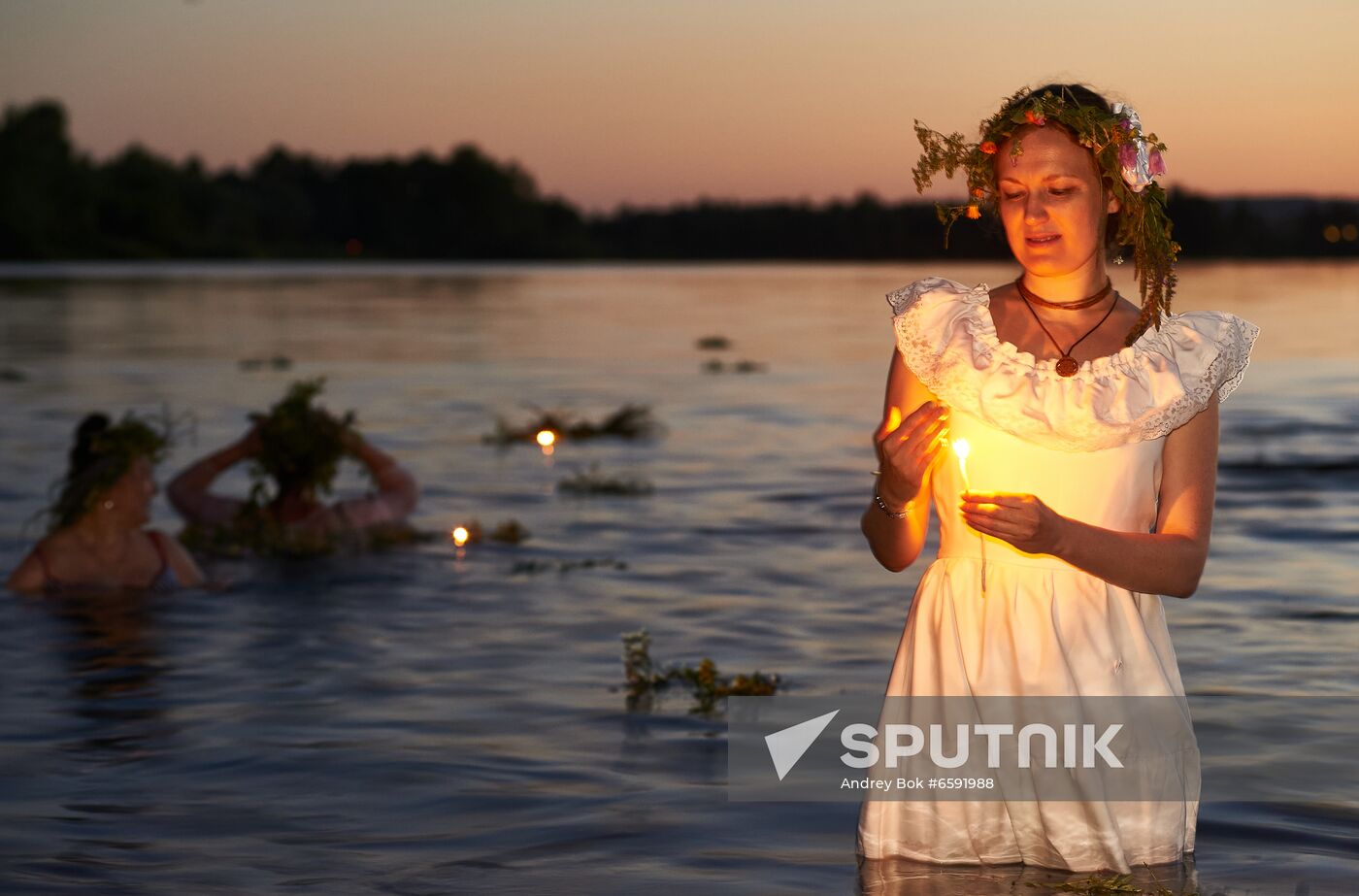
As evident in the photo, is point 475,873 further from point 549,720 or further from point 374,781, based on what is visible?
point 549,720

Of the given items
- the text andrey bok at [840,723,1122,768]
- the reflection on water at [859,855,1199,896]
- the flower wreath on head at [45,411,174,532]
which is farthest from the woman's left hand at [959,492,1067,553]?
the flower wreath on head at [45,411,174,532]

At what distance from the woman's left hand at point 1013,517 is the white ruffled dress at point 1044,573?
0.96 ft

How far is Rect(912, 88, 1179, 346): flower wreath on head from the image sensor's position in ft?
15.1

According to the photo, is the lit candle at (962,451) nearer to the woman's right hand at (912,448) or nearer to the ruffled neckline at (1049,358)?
the woman's right hand at (912,448)

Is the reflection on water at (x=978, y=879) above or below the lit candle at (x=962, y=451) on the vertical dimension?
below

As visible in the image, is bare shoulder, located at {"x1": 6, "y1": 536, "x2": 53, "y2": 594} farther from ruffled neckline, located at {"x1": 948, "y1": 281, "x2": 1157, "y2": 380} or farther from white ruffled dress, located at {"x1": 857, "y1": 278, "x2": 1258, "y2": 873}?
ruffled neckline, located at {"x1": 948, "y1": 281, "x2": 1157, "y2": 380}

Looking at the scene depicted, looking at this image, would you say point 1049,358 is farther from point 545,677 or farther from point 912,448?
point 545,677

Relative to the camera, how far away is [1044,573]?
470cm

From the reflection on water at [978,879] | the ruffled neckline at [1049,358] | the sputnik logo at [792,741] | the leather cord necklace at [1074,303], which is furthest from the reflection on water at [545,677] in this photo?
the leather cord necklace at [1074,303]

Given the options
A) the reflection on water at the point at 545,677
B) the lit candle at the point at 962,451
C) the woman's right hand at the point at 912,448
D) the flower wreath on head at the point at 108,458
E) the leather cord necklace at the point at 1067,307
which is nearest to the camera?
the woman's right hand at the point at 912,448

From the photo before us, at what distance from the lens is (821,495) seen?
17578mm

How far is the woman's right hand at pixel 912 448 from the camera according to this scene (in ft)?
14.5

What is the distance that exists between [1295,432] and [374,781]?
18.4 meters

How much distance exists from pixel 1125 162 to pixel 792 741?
4627mm
